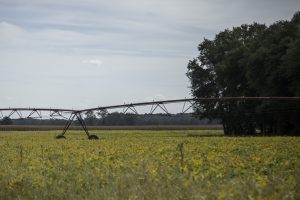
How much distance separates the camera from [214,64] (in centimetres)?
7388

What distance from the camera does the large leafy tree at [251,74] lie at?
51781 mm

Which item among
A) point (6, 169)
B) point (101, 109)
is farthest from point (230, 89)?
point (6, 169)

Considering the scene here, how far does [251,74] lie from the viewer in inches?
2232

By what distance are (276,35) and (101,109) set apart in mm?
21807

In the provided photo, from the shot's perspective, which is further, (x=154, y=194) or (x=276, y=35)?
(x=276, y=35)

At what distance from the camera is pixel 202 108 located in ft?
228

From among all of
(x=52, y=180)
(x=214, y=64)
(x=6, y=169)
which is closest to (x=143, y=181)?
(x=52, y=180)

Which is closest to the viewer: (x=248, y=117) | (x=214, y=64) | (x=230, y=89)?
(x=248, y=117)

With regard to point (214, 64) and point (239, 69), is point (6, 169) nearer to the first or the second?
point (239, 69)

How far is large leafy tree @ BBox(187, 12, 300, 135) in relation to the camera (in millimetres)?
51781

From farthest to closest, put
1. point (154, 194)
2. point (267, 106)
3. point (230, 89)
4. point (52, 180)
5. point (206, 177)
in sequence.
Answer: point (230, 89) < point (267, 106) < point (52, 180) < point (206, 177) < point (154, 194)

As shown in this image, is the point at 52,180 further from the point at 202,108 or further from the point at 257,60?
the point at 202,108

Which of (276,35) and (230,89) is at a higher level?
(276,35)

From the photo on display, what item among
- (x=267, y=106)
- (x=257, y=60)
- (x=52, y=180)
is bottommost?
(x=52, y=180)
